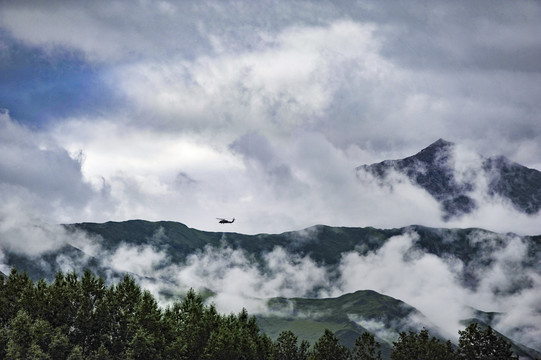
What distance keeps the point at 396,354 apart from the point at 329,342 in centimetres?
1468

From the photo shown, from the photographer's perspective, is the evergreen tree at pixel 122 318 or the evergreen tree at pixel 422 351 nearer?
the evergreen tree at pixel 122 318

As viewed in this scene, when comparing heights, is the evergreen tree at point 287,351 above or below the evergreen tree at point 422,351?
below

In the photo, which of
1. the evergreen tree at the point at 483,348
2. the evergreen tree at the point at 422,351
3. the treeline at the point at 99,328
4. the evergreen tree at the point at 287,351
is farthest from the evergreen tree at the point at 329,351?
the evergreen tree at the point at 483,348

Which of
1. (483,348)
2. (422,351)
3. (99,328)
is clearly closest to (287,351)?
(422,351)

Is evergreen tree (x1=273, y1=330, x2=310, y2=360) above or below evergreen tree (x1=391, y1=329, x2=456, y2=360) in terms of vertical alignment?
below

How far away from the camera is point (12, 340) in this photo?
3730 inches

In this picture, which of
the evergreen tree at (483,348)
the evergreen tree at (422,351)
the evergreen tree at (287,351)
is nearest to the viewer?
the evergreen tree at (483,348)

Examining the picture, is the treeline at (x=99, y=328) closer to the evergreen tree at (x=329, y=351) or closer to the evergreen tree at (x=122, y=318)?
the evergreen tree at (x=122, y=318)

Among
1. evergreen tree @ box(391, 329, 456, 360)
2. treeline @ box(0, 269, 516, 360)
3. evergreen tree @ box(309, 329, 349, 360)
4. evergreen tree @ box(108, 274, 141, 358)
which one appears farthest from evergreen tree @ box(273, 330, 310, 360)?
evergreen tree @ box(108, 274, 141, 358)

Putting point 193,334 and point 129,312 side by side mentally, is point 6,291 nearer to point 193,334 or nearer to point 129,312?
point 129,312

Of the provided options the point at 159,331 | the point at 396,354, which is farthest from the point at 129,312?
the point at 396,354

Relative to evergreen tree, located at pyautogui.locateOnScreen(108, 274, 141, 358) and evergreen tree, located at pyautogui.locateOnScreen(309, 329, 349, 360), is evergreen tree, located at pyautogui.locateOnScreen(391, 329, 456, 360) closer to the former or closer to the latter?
evergreen tree, located at pyautogui.locateOnScreen(309, 329, 349, 360)

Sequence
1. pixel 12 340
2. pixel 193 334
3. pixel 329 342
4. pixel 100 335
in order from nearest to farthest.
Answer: pixel 12 340, pixel 100 335, pixel 193 334, pixel 329 342

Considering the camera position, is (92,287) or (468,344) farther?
(468,344)
